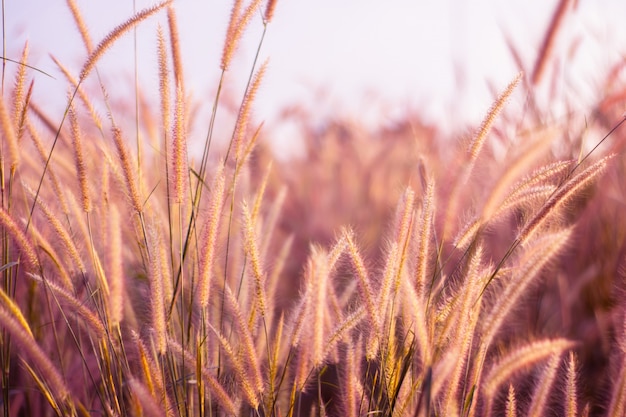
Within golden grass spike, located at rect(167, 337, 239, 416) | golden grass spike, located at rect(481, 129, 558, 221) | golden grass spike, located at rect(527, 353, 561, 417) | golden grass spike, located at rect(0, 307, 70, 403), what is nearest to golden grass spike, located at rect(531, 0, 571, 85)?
golden grass spike, located at rect(481, 129, 558, 221)

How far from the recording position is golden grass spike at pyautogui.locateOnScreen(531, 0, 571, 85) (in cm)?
187

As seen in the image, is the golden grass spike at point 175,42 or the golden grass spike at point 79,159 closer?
the golden grass spike at point 79,159

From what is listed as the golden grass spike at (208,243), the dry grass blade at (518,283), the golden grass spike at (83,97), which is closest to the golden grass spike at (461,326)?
the dry grass blade at (518,283)

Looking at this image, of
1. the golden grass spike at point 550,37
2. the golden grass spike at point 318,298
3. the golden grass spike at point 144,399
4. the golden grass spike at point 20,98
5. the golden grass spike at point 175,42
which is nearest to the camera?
the golden grass spike at point 144,399

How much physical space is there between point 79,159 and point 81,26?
17.5 inches

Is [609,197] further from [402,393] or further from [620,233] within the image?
[402,393]

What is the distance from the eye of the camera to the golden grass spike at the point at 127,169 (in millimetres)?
1359

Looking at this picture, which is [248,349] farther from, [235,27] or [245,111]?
[235,27]

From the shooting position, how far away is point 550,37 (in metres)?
1.89

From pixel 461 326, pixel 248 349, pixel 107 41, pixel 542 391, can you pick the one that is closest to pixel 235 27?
pixel 107 41

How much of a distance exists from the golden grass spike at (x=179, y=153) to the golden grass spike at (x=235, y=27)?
18cm

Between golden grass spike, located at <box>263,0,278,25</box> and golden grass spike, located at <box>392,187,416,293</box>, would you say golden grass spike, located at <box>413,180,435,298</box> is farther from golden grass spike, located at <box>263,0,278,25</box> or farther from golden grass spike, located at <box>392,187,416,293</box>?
golden grass spike, located at <box>263,0,278,25</box>

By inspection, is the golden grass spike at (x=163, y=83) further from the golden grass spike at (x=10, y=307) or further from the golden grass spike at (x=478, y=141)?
the golden grass spike at (x=478, y=141)

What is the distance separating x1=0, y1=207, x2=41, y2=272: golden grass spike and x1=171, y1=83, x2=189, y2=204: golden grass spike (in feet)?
1.08
